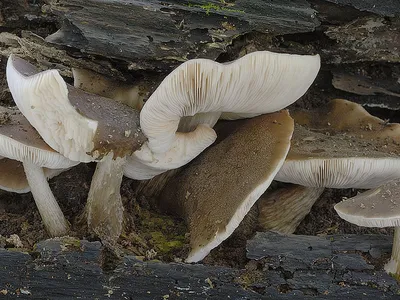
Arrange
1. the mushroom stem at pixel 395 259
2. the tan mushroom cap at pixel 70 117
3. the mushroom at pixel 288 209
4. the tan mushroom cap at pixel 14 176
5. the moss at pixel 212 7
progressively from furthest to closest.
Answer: the mushroom at pixel 288 209 → the tan mushroom cap at pixel 14 176 → the moss at pixel 212 7 → the mushroom stem at pixel 395 259 → the tan mushroom cap at pixel 70 117

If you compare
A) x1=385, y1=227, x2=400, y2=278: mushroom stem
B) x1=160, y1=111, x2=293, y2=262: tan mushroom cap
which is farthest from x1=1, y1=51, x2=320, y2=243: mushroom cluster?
x1=385, y1=227, x2=400, y2=278: mushroom stem

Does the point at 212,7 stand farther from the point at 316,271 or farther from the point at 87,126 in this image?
the point at 316,271

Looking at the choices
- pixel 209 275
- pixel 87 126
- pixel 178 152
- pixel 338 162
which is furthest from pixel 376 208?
pixel 87 126

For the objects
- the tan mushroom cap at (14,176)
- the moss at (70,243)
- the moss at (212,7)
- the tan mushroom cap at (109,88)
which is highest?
the moss at (212,7)

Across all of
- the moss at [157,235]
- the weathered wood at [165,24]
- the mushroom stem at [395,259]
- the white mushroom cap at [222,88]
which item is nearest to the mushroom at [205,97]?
the white mushroom cap at [222,88]

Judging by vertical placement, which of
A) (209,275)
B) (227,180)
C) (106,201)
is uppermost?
(227,180)

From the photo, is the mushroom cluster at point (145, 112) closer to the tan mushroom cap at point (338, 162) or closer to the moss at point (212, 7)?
the tan mushroom cap at point (338, 162)
